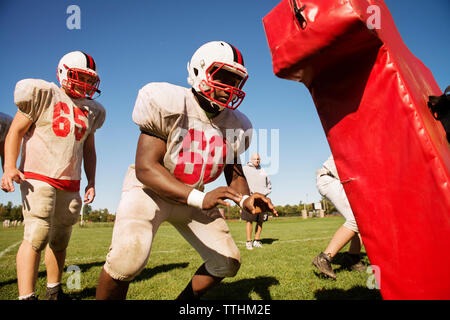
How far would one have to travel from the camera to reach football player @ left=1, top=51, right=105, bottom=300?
2252mm

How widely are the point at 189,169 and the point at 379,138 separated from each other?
3.80ft

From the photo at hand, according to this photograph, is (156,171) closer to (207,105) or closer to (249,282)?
(207,105)

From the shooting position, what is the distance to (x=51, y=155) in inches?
95.2

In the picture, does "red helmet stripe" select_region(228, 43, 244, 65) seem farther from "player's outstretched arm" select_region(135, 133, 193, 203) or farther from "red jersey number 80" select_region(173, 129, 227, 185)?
"player's outstretched arm" select_region(135, 133, 193, 203)

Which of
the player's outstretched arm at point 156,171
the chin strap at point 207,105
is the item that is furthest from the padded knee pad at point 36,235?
the chin strap at point 207,105

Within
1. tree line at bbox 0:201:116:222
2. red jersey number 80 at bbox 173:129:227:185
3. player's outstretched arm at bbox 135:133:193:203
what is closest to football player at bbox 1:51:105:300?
player's outstretched arm at bbox 135:133:193:203

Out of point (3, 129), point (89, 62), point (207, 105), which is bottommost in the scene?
point (207, 105)

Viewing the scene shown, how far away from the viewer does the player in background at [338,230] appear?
3213 millimetres

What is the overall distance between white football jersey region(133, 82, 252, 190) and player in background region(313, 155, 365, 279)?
1.69 m

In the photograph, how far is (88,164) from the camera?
2977mm

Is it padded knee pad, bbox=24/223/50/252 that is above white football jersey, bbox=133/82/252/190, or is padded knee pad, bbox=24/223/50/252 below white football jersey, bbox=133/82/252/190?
below

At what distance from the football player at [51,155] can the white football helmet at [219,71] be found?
1.22 meters

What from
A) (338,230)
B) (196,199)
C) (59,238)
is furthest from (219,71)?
(338,230)
